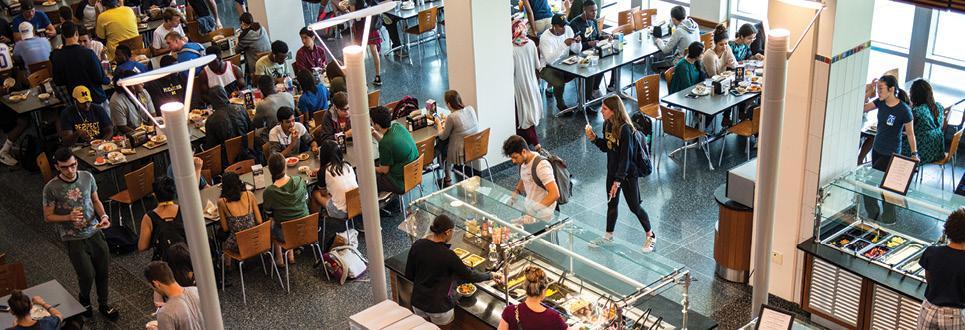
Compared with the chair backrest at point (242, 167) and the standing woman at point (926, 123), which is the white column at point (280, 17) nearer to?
the chair backrest at point (242, 167)

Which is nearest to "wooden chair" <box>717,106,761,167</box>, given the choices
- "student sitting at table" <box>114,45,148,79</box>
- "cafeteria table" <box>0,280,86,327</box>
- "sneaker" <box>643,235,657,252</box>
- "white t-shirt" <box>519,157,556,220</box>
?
"sneaker" <box>643,235,657,252</box>

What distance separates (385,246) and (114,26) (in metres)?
6.48

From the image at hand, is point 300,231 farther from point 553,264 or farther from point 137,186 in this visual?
point 553,264

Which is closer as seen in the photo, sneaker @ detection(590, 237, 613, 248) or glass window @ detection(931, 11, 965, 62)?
sneaker @ detection(590, 237, 613, 248)

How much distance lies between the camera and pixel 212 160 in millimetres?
10266

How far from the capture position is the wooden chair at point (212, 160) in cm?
1019

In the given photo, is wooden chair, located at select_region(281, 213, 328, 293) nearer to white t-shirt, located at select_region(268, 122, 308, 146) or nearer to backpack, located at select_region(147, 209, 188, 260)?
backpack, located at select_region(147, 209, 188, 260)

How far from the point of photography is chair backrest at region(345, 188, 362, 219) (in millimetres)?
9117

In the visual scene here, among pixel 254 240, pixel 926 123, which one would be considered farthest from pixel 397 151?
pixel 926 123

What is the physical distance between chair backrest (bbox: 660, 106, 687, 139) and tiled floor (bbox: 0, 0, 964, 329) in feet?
1.32

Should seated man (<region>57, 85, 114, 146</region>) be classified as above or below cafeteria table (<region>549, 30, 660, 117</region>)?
above

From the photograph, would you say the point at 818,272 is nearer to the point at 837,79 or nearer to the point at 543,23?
the point at 837,79

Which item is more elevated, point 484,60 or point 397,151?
point 484,60

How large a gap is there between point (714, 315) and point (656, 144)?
12.2ft
